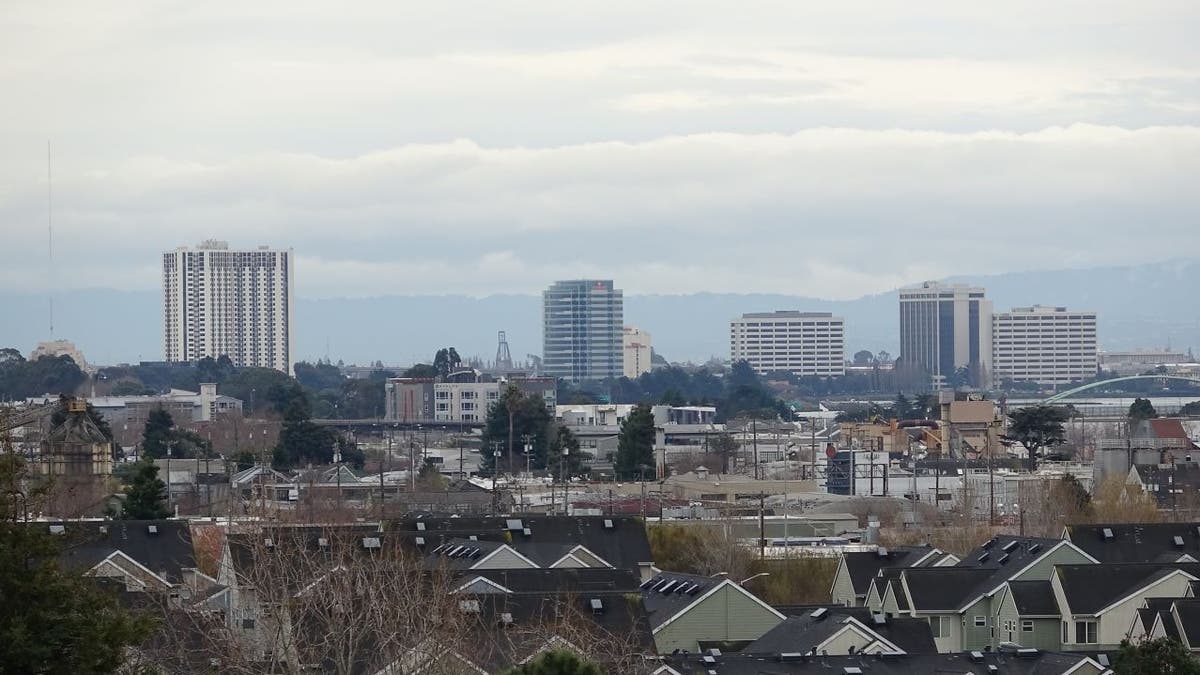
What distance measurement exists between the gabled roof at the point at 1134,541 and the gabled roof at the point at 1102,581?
5.63m

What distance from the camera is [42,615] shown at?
19.3 metres

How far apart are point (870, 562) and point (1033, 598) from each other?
674 centimetres

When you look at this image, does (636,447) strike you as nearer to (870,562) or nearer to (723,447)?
(723,447)

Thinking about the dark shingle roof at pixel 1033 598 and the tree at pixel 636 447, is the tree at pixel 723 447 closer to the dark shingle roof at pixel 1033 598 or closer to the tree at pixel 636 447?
the tree at pixel 636 447

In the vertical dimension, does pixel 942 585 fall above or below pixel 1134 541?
below

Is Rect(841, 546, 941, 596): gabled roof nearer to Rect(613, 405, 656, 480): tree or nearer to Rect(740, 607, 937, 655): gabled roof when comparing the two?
Rect(740, 607, 937, 655): gabled roof

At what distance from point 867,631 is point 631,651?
611 centimetres

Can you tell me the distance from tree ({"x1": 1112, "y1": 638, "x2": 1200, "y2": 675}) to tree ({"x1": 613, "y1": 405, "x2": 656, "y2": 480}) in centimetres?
6658

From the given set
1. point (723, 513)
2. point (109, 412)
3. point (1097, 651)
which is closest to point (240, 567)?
point (1097, 651)

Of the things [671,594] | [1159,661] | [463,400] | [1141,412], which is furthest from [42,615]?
[463,400]

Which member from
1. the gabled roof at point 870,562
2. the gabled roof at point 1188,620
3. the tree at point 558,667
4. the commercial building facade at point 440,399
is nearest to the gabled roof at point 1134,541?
the gabled roof at point 870,562

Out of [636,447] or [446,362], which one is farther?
[446,362]

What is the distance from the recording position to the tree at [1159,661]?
3019 cm

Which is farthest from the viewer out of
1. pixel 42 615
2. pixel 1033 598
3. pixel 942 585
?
pixel 942 585
